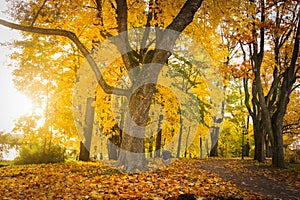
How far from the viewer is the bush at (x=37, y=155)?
554 inches

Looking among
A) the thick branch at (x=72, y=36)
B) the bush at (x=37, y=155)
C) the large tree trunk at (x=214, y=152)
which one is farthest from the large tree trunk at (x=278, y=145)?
the large tree trunk at (x=214, y=152)

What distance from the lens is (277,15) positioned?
15039 millimetres

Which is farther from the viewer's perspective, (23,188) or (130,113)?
(130,113)

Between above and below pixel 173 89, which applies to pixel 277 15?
above

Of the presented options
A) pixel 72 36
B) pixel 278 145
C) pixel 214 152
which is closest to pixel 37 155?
pixel 72 36

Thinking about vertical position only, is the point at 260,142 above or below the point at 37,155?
above

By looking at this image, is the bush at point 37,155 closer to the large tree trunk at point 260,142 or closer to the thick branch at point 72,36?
the thick branch at point 72,36

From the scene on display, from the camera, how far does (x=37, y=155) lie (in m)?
14.1

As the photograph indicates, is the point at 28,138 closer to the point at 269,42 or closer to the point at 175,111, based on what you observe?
the point at 175,111

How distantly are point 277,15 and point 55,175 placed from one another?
13.6m

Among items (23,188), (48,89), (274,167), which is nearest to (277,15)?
(274,167)

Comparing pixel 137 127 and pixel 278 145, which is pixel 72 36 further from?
pixel 278 145

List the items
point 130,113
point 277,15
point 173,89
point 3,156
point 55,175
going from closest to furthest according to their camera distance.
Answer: point 55,175, point 130,113, point 277,15, point 173,89, point 3,156

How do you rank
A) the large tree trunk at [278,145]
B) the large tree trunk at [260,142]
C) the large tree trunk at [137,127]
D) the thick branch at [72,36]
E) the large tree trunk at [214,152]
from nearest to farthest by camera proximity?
the thick branch at [72,36], the large tree trunk at [137,127], the large tree trunk at [278,145], the large tree trunk at [260,142], the large tree trunk at [214,152]
